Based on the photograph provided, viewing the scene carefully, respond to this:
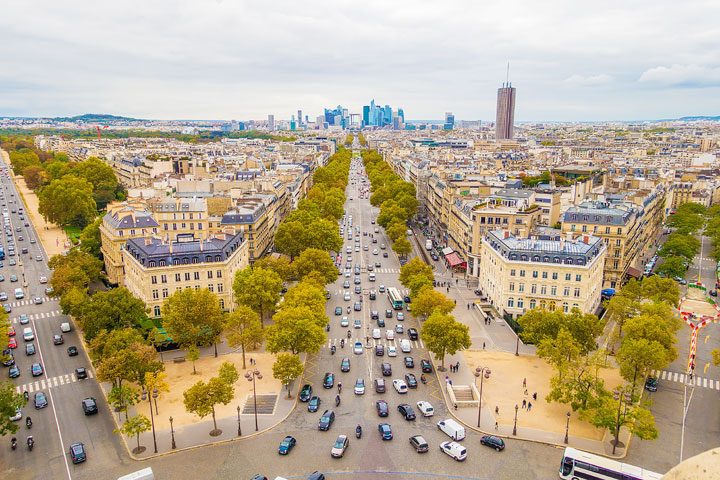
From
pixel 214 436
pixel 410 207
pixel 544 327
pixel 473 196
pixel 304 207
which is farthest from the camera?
pixel 410 207

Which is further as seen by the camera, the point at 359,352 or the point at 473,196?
the point at 473,196

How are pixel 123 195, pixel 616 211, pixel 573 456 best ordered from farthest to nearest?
pixel 123 195, pixel 616 211, pixel 573 456

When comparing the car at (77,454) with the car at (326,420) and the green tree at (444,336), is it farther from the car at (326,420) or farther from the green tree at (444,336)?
the green tree at (444,336)

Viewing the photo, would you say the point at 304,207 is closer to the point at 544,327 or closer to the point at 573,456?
the point at 544,327

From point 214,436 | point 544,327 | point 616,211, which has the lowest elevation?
point 214,436

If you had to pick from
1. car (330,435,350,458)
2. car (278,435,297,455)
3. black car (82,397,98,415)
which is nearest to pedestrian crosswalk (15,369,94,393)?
black car (82,397,98,415)

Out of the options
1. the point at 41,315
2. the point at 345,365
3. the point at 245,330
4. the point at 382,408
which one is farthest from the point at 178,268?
the point at 382,408

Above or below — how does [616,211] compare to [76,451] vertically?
above

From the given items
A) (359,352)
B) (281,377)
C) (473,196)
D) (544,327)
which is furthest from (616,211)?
(281,377)

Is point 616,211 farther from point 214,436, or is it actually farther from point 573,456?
point 214,436
